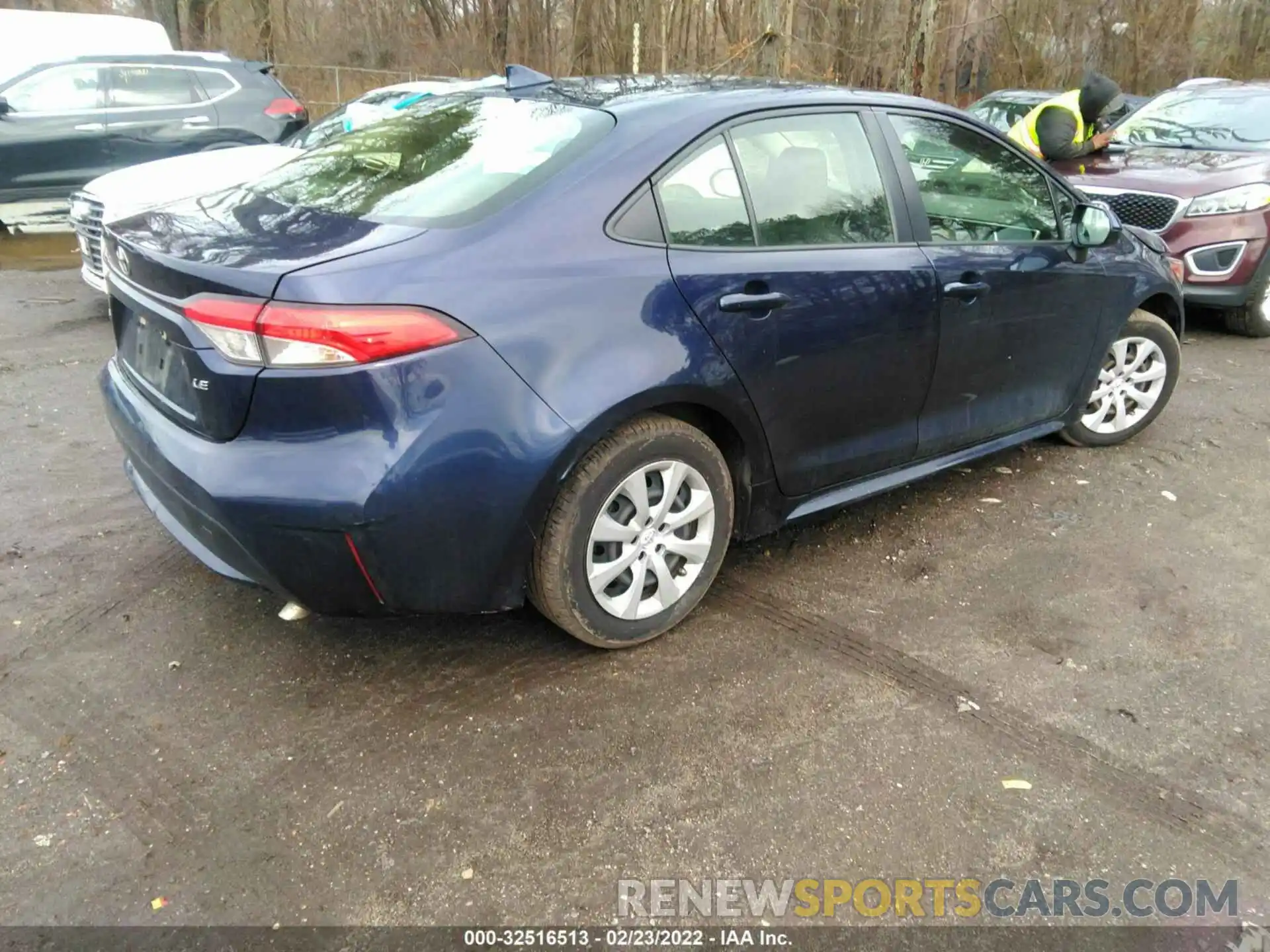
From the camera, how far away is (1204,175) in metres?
6.71

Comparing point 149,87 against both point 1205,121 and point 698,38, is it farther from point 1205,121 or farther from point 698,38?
point 698,38

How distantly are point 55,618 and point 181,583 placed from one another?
0.39 metres

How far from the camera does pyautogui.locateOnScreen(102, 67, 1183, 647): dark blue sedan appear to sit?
2.36 metres

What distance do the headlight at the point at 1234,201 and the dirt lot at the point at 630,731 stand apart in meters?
3.59

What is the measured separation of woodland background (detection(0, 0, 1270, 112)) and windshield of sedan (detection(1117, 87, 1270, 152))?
44.3ft

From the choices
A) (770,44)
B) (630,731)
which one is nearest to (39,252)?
(770,44)

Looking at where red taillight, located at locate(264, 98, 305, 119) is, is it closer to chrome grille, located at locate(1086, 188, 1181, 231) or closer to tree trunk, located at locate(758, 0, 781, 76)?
tree trunk, located at locate(758, 0, 781, 76)

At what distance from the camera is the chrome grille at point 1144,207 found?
6.65 metres

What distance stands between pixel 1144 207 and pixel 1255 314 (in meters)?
1.22

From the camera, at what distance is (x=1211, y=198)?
659 cm

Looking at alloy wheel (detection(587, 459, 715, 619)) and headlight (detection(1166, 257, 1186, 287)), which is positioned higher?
headlight (detection(1166, 257, 1186, 287))

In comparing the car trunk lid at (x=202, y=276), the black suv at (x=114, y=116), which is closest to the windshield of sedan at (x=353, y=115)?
the black suv at (x=114, y=116)

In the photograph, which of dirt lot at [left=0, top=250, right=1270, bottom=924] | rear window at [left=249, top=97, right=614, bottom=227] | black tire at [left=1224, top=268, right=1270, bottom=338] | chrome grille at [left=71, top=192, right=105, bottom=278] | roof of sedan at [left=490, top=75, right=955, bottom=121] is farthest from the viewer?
black tire at [left=1224, top=268, right=1270, bottom=338]

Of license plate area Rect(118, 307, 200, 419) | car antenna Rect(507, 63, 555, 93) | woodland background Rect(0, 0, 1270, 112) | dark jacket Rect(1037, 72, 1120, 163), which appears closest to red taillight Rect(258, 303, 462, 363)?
license plate area Rect(118, 307, 200, 419)
